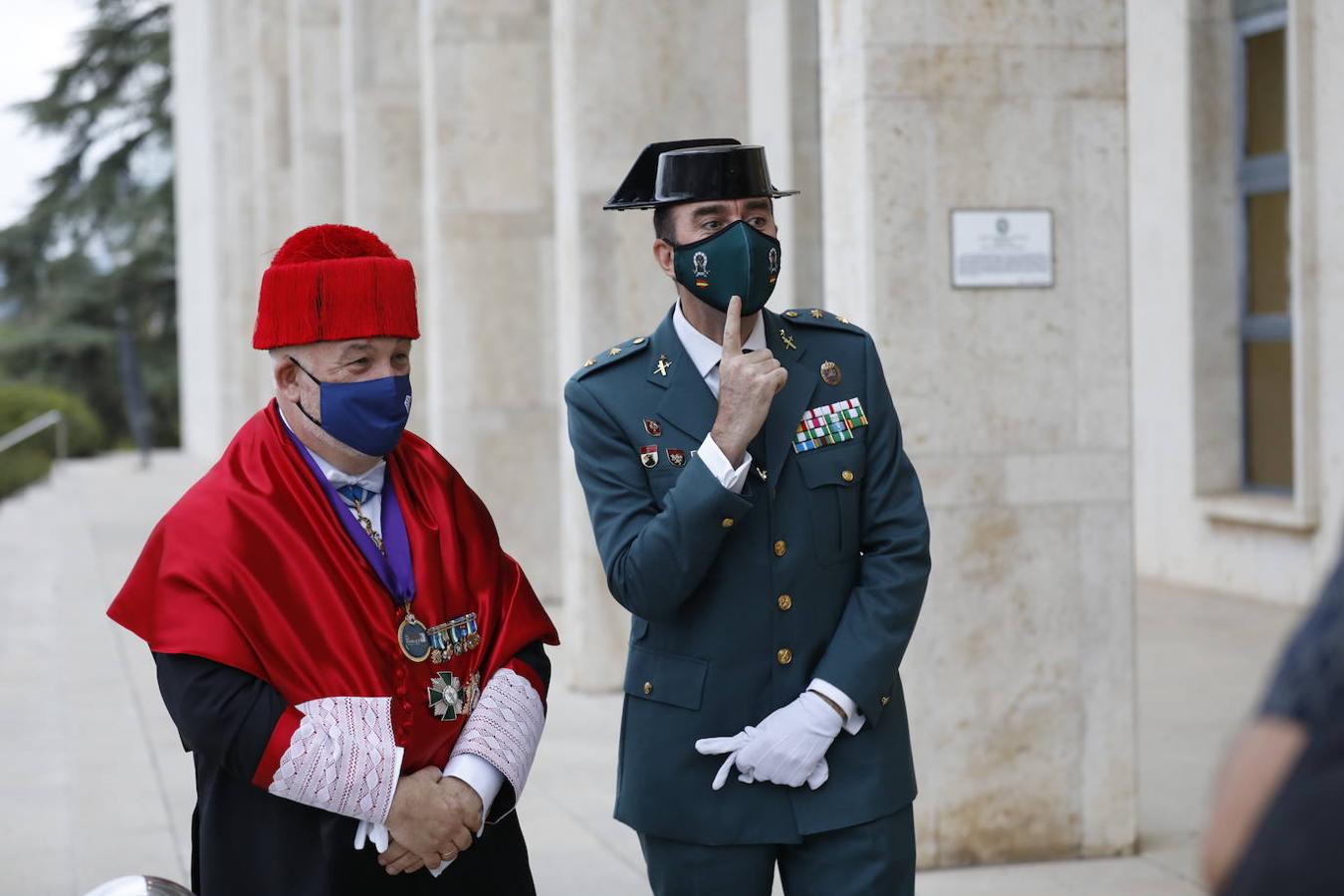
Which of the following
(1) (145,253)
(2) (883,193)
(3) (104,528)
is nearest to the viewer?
(2) (883,193)

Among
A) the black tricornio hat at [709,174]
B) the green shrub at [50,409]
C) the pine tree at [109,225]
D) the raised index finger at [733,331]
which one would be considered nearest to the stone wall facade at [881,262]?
the black tricornio hat at [709,174]

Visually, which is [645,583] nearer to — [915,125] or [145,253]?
[915,125]

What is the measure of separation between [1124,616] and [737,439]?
10.9 ft

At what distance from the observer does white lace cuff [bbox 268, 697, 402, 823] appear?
277 centimetres

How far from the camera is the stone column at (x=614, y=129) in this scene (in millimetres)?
9391

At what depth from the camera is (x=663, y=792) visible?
316cm

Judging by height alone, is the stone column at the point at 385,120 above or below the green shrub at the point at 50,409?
above

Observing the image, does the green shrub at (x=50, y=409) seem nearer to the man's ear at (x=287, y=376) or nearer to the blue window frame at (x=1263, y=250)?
the blue window frame at (x=1263, y=250)

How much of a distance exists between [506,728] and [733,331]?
2.44 feet

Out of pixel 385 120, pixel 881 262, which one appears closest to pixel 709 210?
pixel 881 262

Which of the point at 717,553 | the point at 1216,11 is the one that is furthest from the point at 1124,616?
the point at 1216,11

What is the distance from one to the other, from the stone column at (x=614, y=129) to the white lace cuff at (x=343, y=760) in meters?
6.54

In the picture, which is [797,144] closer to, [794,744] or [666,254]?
[666,254]

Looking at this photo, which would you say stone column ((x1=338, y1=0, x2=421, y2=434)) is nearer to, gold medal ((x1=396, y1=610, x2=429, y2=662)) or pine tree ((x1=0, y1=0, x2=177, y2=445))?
gold medal ((x1=396, y1=610, x2=429, y2=662))
